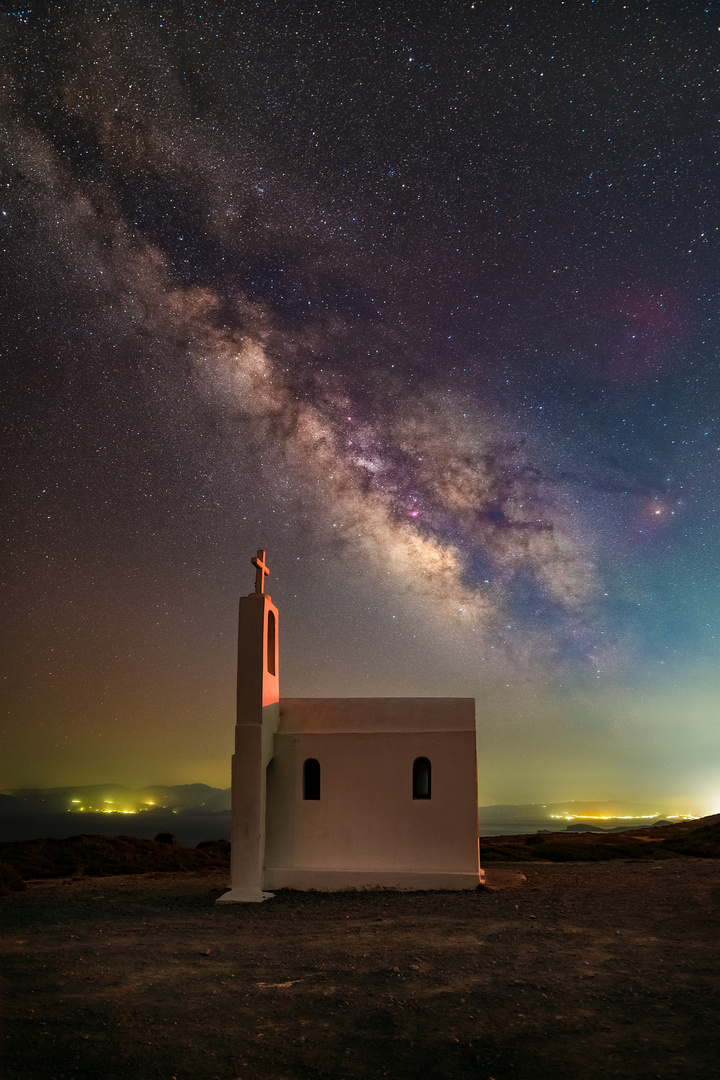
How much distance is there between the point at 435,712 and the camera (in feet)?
57.3

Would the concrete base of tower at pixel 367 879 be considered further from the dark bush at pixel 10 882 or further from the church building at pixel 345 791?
the dark bush at pixel 10 882

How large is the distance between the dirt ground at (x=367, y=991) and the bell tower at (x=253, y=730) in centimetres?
152

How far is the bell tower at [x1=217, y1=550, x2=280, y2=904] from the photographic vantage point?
1585cm

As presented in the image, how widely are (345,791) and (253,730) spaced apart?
2.46 meters

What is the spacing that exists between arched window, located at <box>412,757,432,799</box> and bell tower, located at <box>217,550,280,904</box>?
10.6 feet

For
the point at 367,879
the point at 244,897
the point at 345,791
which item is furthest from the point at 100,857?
the point at 367,879

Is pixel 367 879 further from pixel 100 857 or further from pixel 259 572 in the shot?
pixel 100 857

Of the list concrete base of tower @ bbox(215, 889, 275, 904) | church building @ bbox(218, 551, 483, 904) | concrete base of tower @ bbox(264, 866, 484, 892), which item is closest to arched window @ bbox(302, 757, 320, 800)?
church building @ bbox(218, 551, 483, 904)

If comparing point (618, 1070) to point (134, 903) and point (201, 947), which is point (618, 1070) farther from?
point (134, 903)

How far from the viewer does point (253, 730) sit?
1650 centimetres

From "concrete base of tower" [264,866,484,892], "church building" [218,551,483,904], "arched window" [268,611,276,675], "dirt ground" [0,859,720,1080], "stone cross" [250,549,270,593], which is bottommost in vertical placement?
"concrete base of tower" [264,866,484,892]

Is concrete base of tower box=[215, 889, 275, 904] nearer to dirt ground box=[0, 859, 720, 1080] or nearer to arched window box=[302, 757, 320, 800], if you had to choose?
dirt ground box=[0, 859, 720, 1080]

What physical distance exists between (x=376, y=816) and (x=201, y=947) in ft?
22.0

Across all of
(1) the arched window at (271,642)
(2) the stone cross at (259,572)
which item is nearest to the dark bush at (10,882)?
(1) the arched window at (271,642)
